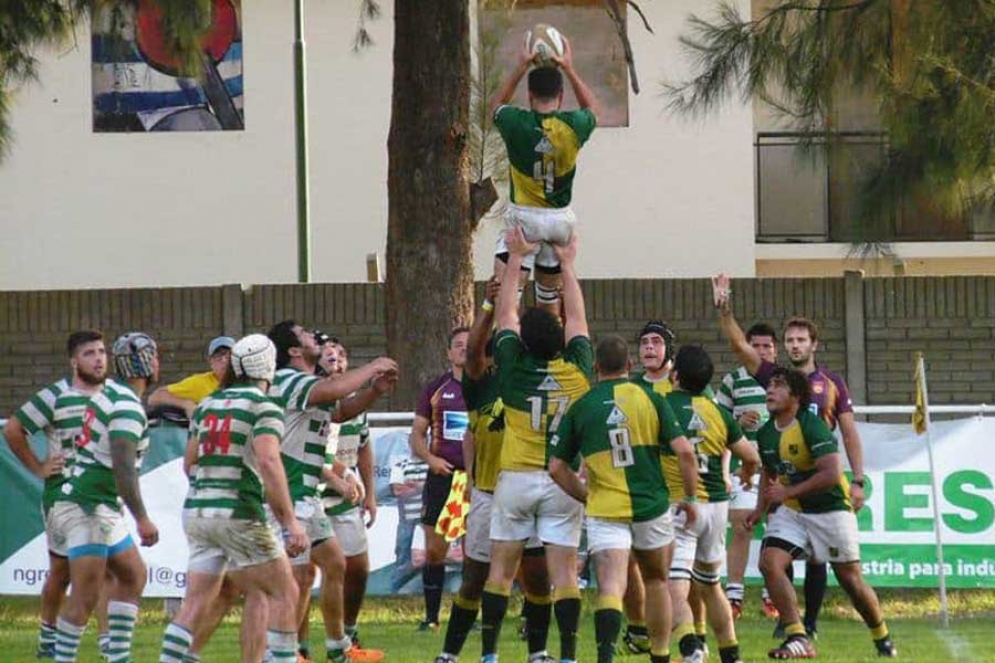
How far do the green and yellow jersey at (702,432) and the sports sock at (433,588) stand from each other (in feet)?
10.7

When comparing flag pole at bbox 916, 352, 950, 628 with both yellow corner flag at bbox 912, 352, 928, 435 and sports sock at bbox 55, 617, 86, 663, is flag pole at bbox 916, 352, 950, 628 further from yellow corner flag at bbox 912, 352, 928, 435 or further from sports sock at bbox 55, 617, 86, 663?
sports sock at bbox 55, 617, 86, 663

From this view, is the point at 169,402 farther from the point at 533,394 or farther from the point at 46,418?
the point at 533,394

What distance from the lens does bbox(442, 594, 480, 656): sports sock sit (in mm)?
12031

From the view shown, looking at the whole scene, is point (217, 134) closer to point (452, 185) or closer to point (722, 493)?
point (452, 185)

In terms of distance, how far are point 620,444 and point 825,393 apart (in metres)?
3.67

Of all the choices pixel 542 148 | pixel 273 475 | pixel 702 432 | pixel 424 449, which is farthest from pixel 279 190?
pixel 273 475

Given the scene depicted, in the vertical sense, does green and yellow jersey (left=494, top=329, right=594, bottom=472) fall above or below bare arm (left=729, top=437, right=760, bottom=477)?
above

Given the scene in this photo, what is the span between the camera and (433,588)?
1547 cm

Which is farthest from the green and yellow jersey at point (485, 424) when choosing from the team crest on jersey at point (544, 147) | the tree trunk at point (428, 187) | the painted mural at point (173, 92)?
the painted mural at point (173, 92)

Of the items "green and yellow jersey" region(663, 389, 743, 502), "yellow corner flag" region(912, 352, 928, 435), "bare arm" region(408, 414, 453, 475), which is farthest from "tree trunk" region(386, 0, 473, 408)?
"green and yellow jersey" region(663, 389, 743, 502)

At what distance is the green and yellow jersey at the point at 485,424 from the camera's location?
494 inches

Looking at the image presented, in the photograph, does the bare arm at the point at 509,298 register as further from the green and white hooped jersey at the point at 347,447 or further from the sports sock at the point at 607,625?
the green and white hooped jersey at the point at 347,447

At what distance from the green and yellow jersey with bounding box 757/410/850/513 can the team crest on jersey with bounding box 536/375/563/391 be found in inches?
101

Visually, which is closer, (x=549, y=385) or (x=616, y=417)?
(x=616, y=417)
